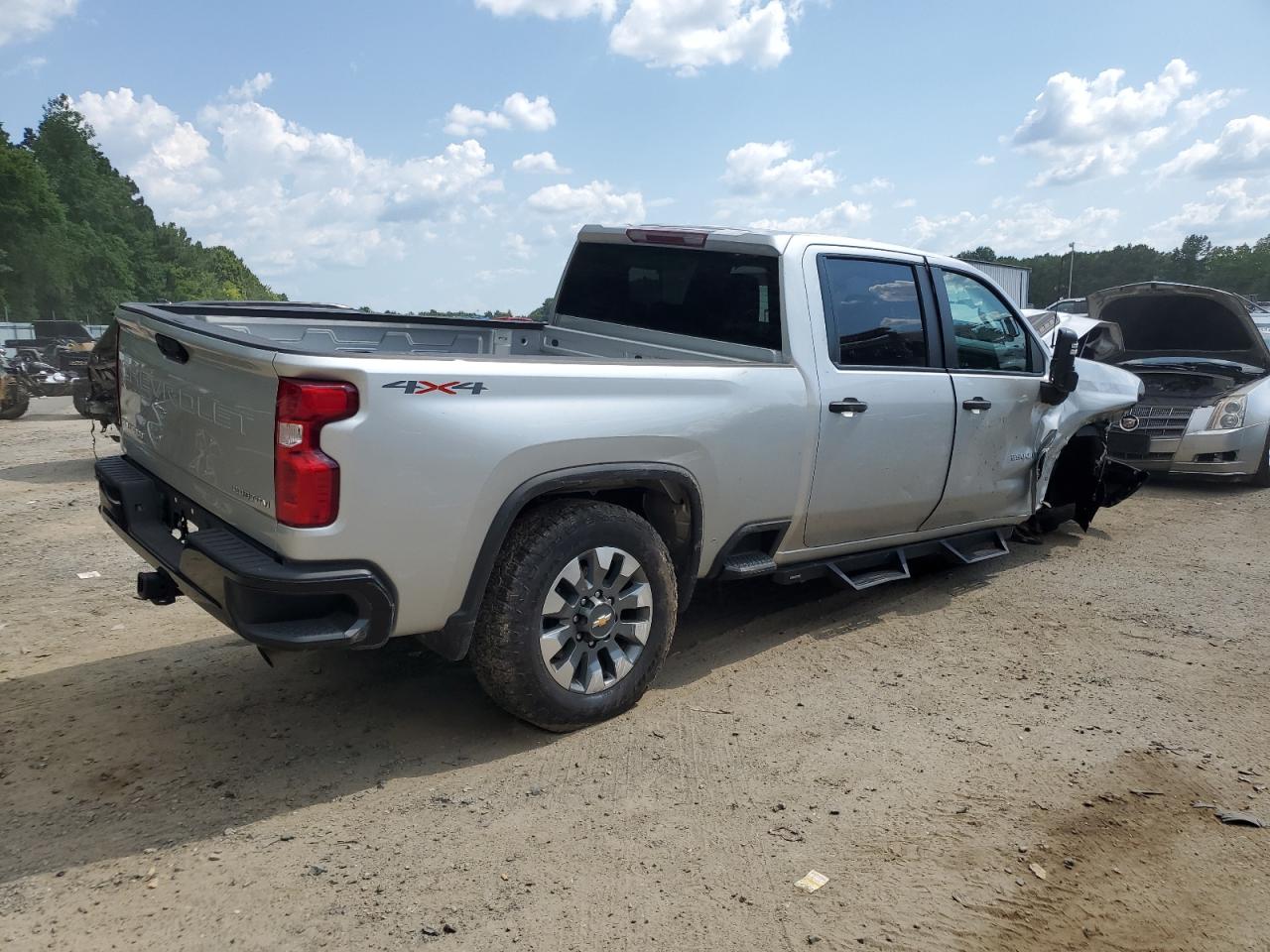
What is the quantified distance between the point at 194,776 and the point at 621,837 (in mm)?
1577

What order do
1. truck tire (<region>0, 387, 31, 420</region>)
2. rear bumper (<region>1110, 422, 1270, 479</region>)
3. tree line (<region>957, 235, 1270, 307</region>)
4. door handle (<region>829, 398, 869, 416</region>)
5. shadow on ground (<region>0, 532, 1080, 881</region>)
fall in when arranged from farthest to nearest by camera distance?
1. tree line (<region>957, 235, 1270, 307</region>)
2. truck tire (<region>0, 387, 31, 420</region>)
3. rear bumper (<region>1110, 422, 1270, 479</region>)
4. door handle (<region>829, 398, 869, 416</region>)
5. shadow on ground (<region>0, 532, 1080, 881</region>)

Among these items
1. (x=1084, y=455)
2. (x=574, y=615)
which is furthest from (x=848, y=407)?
(x=1084, y=455)

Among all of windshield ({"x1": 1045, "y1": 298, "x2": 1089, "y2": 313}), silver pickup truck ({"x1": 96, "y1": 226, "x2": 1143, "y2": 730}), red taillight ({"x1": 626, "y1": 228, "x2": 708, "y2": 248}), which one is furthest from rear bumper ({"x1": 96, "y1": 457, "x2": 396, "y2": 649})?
windshield ({"x1": 1045, "y1": 298, "x2": 1089, "y2": 313})

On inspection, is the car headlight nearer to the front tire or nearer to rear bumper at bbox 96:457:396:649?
the front tire

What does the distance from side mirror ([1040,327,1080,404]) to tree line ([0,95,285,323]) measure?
7266 centimetres

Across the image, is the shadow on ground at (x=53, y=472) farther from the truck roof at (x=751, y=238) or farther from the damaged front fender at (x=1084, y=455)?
the damaged front fender at (x=1084, y=455)

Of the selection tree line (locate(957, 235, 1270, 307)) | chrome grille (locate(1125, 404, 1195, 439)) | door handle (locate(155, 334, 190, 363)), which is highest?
tree line (locate(957, 235, 1270, 307))

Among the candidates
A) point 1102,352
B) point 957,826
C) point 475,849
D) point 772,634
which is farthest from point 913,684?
point 1102,352

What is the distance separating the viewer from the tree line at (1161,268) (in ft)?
336

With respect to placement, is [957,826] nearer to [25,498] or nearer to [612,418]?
[612,418]

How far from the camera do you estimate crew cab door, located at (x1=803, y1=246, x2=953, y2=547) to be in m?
4.44

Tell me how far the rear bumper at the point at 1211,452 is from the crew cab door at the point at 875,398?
516 cm

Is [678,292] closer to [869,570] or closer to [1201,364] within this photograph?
[869,570]

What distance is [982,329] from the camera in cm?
542
